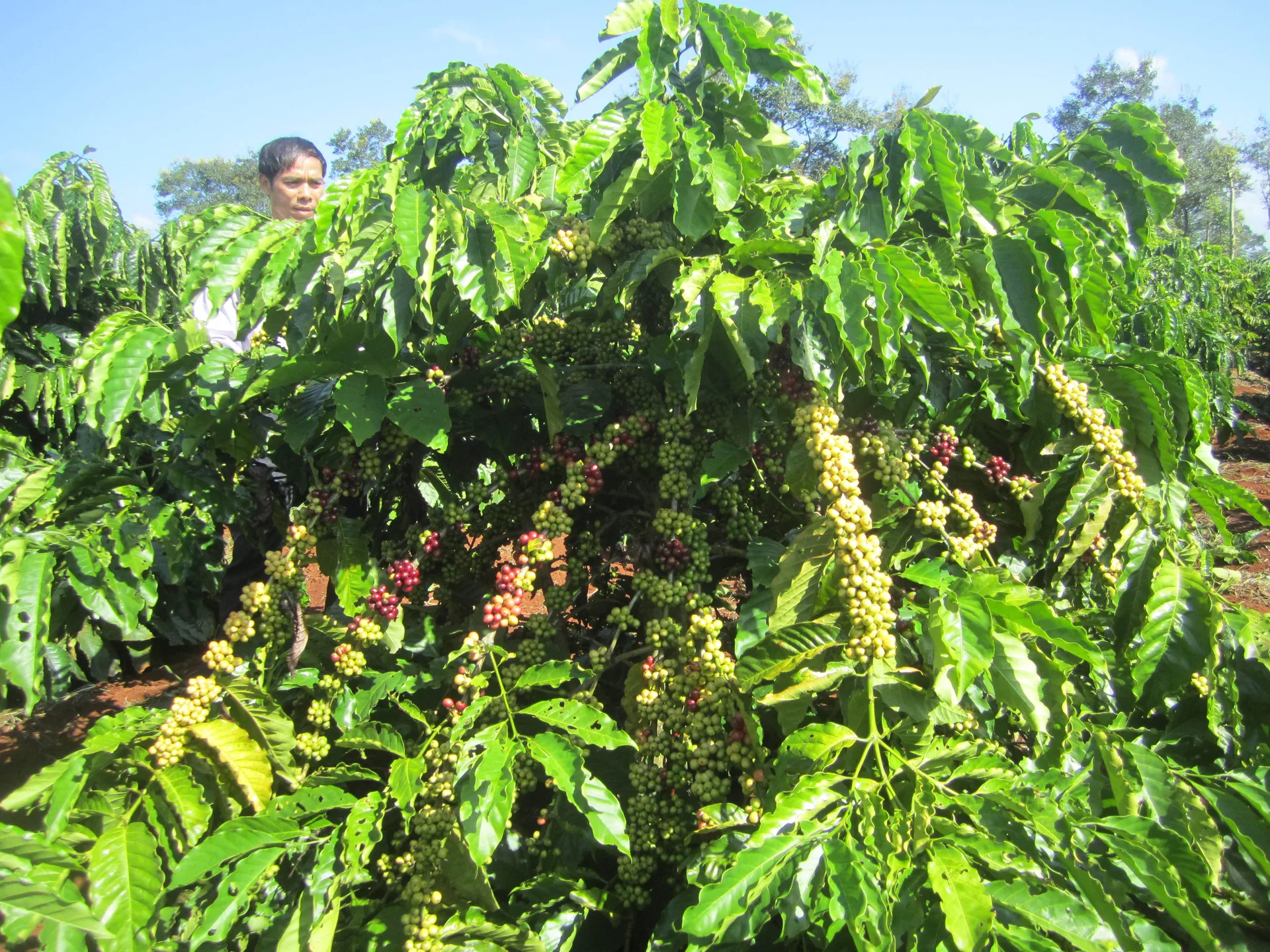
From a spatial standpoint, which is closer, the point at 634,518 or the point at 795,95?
the point at 634,518

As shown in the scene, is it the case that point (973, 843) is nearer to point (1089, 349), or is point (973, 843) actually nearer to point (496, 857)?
point (496, 857)

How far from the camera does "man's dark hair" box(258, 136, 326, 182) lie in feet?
13.5

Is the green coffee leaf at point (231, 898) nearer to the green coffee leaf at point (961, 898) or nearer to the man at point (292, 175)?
the green coffee leaf at point (961, 898)

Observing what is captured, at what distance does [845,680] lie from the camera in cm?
175

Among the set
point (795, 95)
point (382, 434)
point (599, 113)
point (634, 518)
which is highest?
point (795, 95)

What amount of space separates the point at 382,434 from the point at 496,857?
3.55 ft

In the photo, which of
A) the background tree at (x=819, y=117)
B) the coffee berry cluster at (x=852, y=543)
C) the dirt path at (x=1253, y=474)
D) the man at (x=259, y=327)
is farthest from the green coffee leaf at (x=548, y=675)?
the background tree at (x=819, y=117)

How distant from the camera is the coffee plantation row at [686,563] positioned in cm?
156

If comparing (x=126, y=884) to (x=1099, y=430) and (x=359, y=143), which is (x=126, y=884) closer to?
(x=1099, y=430)

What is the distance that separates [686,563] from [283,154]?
3242mm

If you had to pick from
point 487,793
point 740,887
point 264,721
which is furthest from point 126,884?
point 740,887

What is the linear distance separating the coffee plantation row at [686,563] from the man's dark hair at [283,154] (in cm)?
214

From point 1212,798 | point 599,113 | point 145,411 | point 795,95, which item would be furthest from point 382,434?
point 795,95

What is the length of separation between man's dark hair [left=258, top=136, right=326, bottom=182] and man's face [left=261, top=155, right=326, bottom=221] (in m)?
0.02
